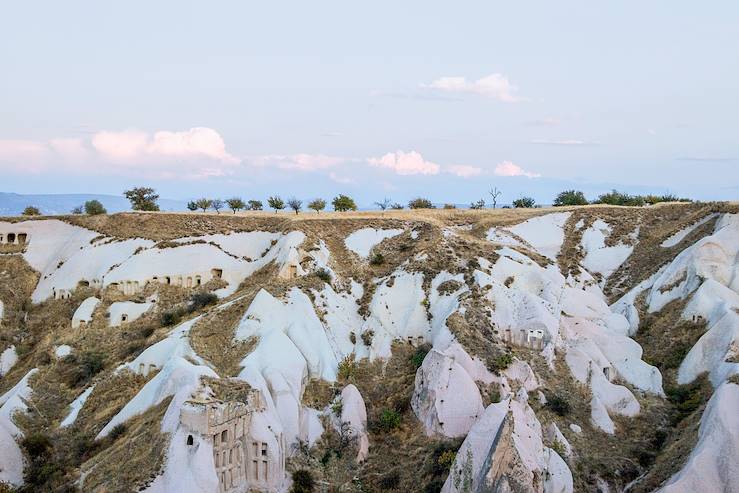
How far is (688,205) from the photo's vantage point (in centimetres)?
5750

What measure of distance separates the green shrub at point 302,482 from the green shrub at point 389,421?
5050 millimetres

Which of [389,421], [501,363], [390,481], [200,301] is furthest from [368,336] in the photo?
[200,301]

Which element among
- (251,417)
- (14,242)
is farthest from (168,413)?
(14,242)

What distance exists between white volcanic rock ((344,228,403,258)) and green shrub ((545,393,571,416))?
65.5 feet

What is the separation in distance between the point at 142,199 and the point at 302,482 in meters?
44.4

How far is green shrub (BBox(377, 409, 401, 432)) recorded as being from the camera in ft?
108

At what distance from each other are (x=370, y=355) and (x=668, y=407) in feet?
58.5

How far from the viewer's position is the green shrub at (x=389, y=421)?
33.0 m

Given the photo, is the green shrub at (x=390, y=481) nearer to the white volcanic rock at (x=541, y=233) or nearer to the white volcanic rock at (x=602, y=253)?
the white volcanic rock at (x=541, y=233)

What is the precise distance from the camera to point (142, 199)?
6469 centimetres

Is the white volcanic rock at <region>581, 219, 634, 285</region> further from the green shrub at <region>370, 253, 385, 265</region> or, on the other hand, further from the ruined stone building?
the ruined stone building

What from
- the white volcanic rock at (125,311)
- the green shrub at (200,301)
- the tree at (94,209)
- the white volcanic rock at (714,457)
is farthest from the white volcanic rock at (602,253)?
the tree at (94,209)

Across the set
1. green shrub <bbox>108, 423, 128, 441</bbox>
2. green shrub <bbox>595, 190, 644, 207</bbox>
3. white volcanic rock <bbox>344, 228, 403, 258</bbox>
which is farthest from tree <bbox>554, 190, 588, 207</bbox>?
green shrub <bbox>108, 423, 128, 441</bbox>

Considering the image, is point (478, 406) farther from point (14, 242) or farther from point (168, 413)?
point (14, 242)
